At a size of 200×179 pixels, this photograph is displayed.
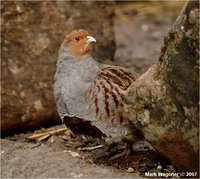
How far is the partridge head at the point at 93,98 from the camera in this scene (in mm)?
4289

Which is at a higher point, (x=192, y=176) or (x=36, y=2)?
(x=36, y=2)

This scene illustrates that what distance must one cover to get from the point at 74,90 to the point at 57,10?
1733 mm

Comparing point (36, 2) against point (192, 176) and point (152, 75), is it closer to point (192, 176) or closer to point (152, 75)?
point (152, 75)

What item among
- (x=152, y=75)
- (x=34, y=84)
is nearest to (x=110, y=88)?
(x=152, y=75)

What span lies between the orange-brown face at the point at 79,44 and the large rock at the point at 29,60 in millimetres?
1200

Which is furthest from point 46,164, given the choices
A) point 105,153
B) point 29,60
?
point 29,60

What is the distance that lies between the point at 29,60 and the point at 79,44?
4.12 feet

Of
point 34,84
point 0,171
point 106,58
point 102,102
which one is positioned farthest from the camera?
point 106,58

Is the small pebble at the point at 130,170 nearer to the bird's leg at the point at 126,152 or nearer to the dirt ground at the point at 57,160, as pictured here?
the dirt ground at the point at 57,160

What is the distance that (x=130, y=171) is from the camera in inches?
171

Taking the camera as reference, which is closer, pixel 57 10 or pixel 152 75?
pixel 152 75

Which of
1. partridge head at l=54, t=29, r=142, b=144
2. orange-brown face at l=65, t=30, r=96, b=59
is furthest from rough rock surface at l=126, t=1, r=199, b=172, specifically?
orange-brown face at l=65, t=30, r=96, b=59

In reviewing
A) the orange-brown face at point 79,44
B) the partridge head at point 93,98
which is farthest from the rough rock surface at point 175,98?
the orange-brown face at point 79,44

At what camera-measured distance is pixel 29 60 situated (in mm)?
5746
